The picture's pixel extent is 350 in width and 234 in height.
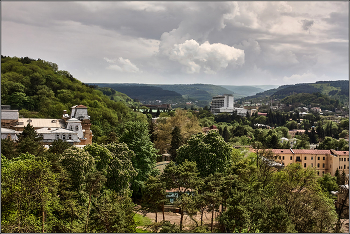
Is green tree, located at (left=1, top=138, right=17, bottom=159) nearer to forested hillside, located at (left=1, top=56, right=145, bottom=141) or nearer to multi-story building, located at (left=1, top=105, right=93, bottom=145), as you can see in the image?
multi-story building, located at (left=1, top=105, right=93, bottom=145)

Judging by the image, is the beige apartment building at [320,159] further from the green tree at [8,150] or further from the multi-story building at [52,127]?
the green tree at [8,150]

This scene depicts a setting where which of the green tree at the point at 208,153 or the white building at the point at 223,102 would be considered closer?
the green tree at the point at 208,153

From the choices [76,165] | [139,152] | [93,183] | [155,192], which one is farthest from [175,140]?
[76,165]

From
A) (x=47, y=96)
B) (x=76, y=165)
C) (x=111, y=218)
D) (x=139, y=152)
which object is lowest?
(x=111, y=218)

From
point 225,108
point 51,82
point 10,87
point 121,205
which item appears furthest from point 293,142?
point 225,108

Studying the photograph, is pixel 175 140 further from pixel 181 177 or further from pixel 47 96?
pixel 47 96

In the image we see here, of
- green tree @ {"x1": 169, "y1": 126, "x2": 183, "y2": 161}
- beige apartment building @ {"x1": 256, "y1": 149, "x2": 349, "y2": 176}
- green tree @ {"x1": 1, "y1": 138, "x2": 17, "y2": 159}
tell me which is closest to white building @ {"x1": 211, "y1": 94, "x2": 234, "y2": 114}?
beige apartment building @ {"x1": 256, "y1": 149, "x2": 349, "y2": 176}

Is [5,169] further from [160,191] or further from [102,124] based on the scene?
[102,124]

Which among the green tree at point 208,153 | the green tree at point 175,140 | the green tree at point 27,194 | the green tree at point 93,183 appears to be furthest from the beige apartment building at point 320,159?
the green tree at point 27,194
